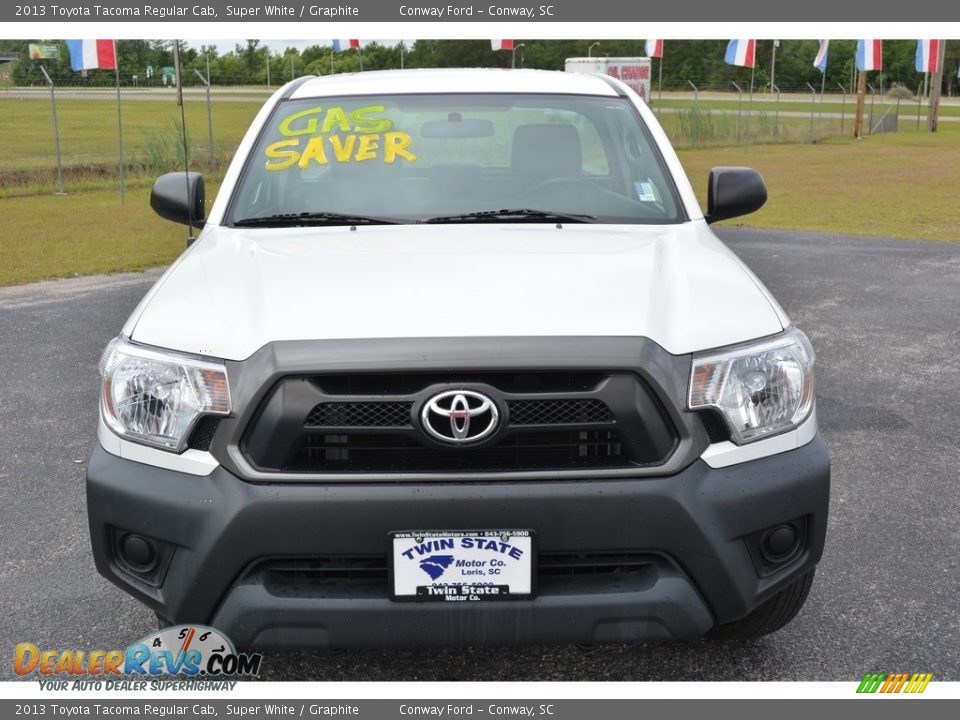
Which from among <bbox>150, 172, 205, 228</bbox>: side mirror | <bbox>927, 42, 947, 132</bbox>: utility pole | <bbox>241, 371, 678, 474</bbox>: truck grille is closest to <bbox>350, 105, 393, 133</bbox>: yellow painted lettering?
<bbox>150, 172, 205, 228</bbox>: side mirror

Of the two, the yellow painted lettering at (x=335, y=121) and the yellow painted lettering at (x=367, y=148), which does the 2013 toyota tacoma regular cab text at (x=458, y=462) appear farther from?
the yellow painted lettering at (x=335, y=121)

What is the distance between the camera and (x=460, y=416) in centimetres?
246

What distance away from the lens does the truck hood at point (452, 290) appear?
2.60 m

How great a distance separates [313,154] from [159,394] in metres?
1.56

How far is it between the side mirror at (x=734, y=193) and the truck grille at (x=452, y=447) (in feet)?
5.88

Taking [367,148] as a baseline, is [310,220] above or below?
below

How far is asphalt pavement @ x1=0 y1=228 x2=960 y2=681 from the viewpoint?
122 inches

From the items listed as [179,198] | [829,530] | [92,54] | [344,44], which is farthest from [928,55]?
[179,198]

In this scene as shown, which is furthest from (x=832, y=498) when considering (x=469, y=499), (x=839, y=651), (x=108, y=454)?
(x=108, y=454)

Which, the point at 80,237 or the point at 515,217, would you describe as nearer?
the point at 515,217

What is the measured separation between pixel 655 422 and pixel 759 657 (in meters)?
1.05

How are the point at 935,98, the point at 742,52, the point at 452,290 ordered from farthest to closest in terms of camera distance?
1. the point at 935,98
2. the point at 742,52
3. the point at 452,290

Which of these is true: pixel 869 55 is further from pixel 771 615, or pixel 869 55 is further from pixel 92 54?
pixel 771 615
